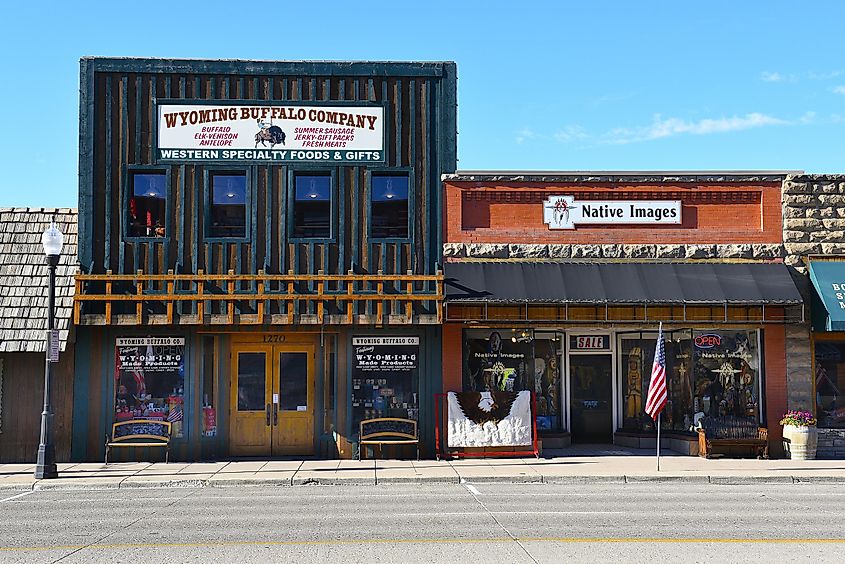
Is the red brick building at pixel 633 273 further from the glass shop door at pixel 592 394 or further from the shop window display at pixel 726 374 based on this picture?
the glass shop door at pixel 592 394

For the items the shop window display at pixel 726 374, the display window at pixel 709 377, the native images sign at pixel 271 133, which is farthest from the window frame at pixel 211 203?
the shop window display at pixel 726 374

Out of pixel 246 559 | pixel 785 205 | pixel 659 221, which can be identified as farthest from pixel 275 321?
pixel 785 205

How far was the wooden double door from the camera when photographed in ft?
68.1

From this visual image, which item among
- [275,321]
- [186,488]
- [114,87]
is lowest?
[186,488]

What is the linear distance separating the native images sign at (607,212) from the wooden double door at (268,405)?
21.9 ft

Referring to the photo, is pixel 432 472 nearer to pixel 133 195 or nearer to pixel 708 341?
pixel 708 341

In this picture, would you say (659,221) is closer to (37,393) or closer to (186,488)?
(186,488)

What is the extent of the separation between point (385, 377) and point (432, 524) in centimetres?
861

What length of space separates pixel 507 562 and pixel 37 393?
46.7 feet

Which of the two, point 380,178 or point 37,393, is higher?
point 380,178

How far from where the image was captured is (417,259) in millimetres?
20812

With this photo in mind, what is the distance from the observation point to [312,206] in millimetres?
20938

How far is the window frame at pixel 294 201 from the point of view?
67.9 feet

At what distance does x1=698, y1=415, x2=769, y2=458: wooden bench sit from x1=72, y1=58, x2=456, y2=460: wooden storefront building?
245 inches
